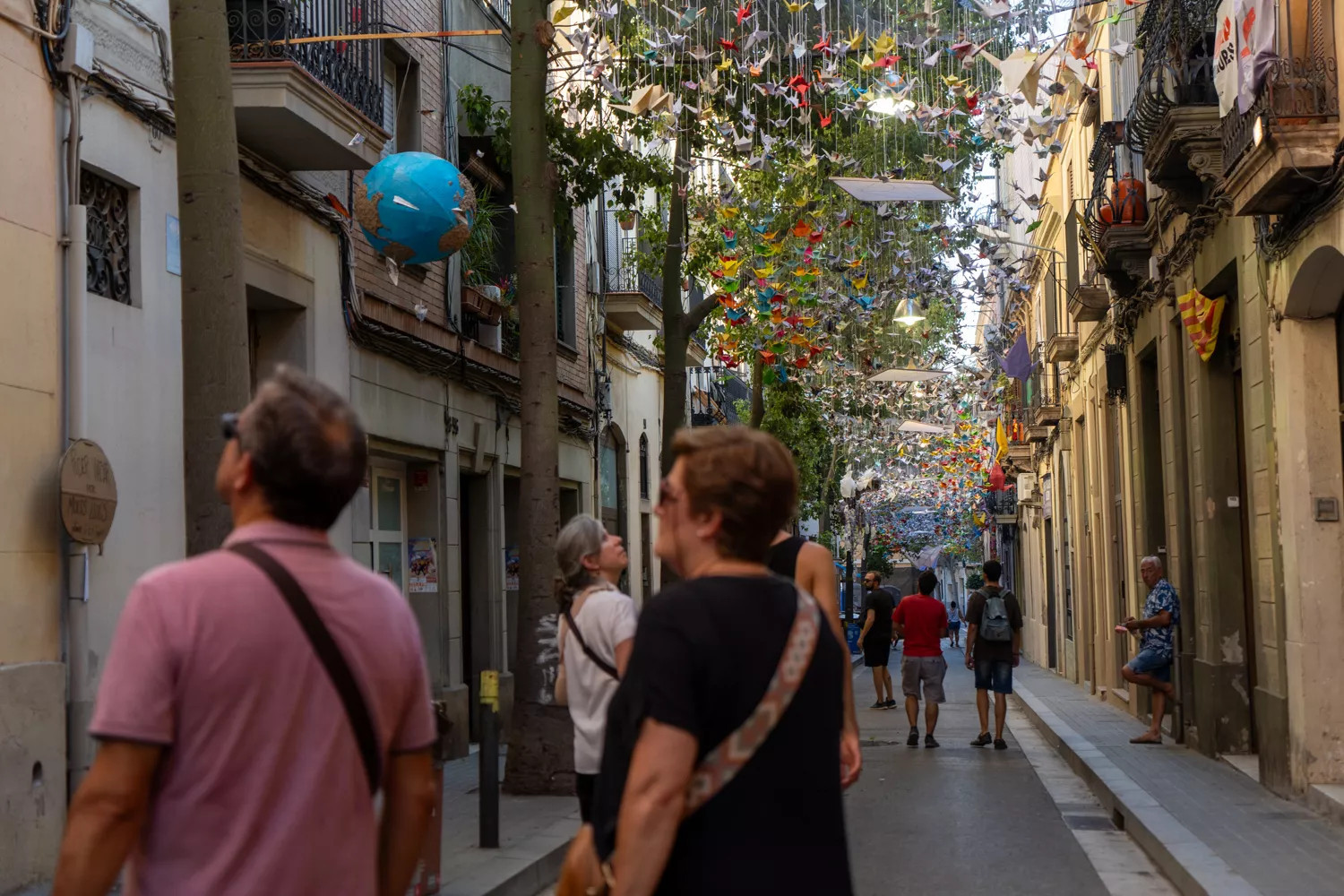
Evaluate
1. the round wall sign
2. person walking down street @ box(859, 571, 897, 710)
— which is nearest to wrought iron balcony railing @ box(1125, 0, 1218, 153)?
the round wall sign

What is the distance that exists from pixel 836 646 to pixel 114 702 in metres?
1.43

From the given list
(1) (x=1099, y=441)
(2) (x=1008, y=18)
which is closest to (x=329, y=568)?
(2) (x=1008, y=18)

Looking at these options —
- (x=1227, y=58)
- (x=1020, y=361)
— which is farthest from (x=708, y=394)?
(x=1227, y=58)

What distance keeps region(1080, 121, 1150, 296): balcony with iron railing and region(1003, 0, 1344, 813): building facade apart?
3 centimetres

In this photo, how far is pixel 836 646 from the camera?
3.41 metres

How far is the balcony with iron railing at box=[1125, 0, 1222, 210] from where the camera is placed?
13.2 meters

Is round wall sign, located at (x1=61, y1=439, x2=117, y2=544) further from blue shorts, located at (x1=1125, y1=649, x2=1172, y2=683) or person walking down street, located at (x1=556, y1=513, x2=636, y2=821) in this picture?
blue shorts, located at (x1=1125, y1=649, x2=1172, y2=683)

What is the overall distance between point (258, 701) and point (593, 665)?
3.99m

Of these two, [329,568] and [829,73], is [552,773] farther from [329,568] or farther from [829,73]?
[329,568]

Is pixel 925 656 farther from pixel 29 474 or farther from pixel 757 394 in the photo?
pixel 757 394

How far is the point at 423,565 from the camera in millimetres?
16859

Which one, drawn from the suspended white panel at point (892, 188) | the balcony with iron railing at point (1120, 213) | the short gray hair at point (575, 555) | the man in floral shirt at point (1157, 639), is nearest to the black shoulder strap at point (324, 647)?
the short gray hair at point (575, 555)

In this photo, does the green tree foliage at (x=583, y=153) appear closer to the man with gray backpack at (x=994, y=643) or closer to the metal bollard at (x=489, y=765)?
the man with gray backpack at (x=994, y=643)

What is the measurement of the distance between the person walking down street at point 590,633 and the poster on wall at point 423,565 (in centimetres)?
986
